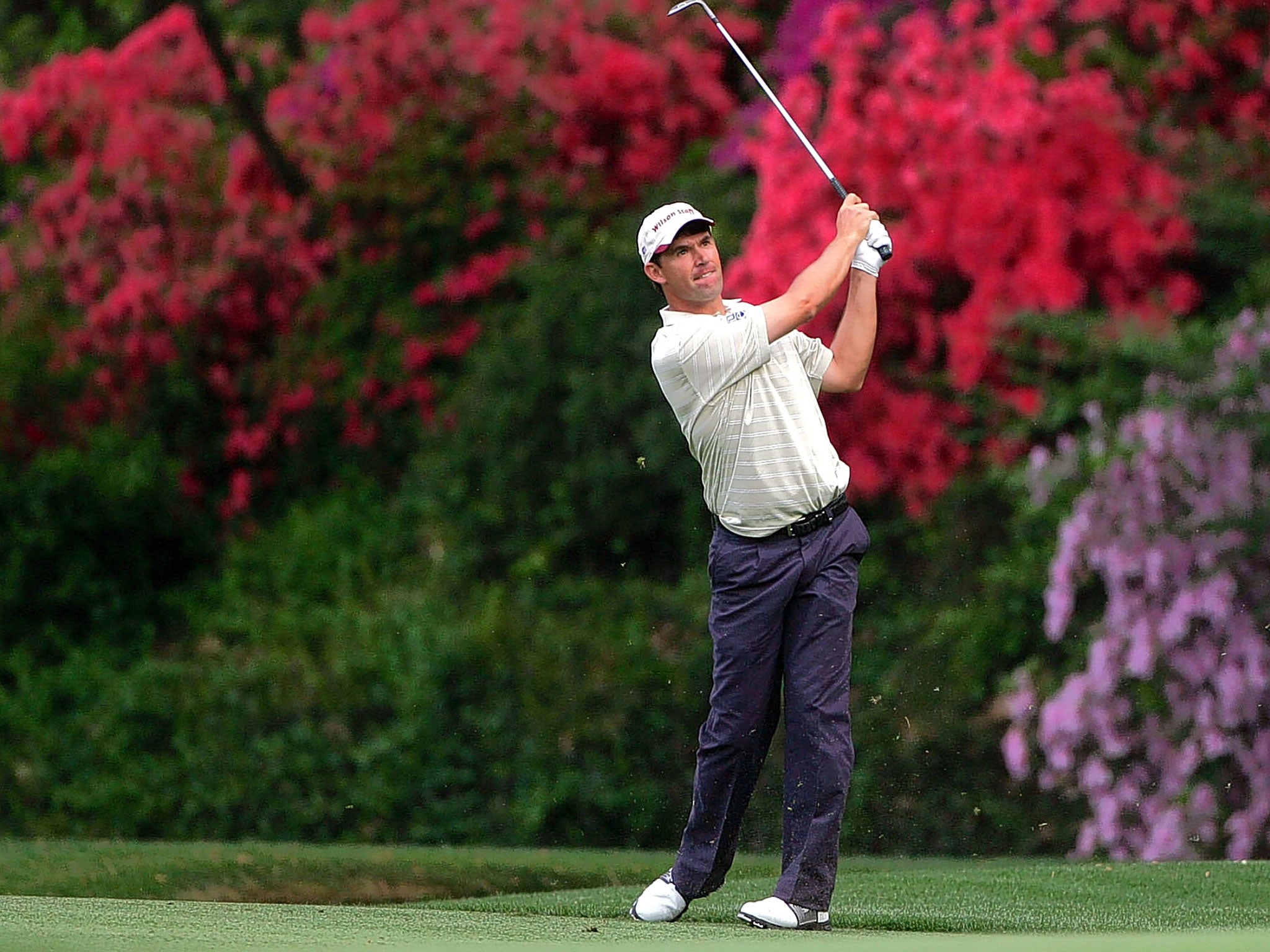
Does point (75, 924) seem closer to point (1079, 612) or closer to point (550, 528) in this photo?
point (1079, 612)

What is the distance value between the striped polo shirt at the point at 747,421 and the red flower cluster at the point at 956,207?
3.65 metres

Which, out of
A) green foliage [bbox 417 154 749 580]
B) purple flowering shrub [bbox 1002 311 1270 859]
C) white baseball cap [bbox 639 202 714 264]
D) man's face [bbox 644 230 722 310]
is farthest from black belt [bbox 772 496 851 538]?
green foliage [bbox 417 154 749 580]

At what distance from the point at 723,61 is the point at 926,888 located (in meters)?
7.09

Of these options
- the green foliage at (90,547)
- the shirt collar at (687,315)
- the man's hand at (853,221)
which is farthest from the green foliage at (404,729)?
the man's hand at (853,221)

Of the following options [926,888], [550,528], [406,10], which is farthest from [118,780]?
[926,888]

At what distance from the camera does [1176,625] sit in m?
7.12

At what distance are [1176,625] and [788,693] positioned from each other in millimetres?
2808

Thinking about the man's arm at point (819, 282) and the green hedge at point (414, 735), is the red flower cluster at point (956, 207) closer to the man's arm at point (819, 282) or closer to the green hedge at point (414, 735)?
the green hedge at point (414, 735)

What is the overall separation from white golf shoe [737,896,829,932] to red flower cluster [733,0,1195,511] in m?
4.06

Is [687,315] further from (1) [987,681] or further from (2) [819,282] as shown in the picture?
(1) [987,681]

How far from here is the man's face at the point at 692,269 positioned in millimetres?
4801

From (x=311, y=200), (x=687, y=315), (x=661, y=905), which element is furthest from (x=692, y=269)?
(x=311, y=200)

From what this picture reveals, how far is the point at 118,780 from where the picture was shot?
10.0 meters

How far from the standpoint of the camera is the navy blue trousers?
4.67 meters
